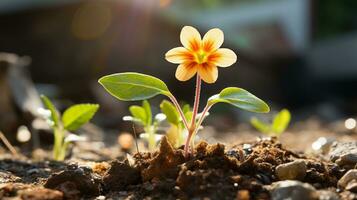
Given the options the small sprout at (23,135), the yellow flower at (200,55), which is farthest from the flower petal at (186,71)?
the small sprout at (23,135)

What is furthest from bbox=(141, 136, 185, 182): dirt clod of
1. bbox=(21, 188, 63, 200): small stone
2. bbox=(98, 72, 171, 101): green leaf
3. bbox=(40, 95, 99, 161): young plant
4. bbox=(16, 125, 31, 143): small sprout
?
bbox=(16, 125, 31, 143): small sprout

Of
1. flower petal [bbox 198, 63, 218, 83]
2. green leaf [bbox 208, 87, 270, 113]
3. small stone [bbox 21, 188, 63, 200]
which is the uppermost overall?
A: flower petal [bbox 198, 63, 218, 83]

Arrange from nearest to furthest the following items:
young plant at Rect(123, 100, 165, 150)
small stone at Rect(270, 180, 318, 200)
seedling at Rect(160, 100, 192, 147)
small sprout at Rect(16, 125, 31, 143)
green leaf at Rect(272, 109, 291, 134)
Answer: small stone at Rect(270, 180, 318, 200)
seedling at Rect(160, 100, 192, 147)
young plant at Rect(123, 100, 165, 150)
green leaf at Rect(272, 109, 291, 134)
small sprout at Rect(16, 125, 31, 143)

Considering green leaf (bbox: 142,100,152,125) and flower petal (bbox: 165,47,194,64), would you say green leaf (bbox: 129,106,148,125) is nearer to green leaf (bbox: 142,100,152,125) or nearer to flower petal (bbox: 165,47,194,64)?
green leaf (bbox: 142,100,152,125)

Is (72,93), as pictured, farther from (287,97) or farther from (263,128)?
(287,97)

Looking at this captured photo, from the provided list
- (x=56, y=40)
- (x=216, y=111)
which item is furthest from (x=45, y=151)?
(x=56, y=40)

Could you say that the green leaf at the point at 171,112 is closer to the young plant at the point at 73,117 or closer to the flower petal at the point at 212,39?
the young plant at the point at 73,117
